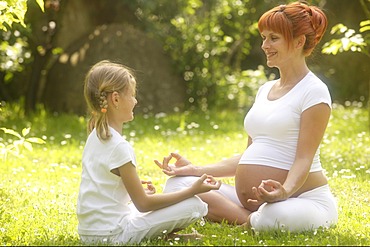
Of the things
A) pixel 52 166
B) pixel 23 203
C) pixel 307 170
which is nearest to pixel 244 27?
pixel 52 166

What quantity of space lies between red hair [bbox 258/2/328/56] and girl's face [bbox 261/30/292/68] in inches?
1.2

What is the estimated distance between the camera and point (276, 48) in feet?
14.9

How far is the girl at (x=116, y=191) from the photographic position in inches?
160

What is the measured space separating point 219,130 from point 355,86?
349 centimetres

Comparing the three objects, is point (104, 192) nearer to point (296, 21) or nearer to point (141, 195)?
point (141, 195)

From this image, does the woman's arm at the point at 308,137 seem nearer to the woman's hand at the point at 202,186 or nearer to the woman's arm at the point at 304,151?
the woman's arm at the point at 304,151

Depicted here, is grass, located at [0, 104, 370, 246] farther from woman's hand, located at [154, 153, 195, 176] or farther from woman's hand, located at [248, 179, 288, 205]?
woman's hand, located at [154, 153, 195, 176]

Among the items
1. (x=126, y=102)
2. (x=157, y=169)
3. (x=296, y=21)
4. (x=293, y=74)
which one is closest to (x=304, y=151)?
(x=293, y=74)

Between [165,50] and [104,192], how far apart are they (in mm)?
6809

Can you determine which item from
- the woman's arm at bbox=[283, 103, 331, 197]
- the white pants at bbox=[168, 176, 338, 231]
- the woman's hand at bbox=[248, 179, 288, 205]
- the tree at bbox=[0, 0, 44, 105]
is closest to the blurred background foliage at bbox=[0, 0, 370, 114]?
the tree at bbox=[0, 0, 44, 105]

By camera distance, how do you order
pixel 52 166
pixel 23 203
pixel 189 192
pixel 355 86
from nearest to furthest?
pixel 189 192
pixel 23 203
pixel 52 166
pixel 355 86

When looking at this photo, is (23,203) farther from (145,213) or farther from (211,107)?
(211,107)

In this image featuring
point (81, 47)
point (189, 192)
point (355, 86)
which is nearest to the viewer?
point (189, 192)

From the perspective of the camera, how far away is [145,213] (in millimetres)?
4133
